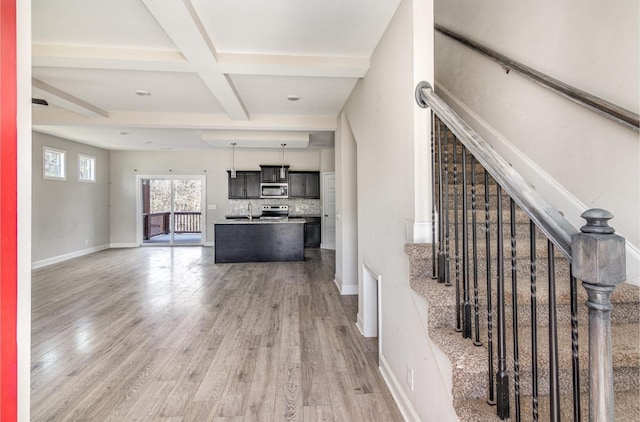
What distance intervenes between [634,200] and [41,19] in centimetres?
425

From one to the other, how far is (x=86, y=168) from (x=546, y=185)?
967 cm

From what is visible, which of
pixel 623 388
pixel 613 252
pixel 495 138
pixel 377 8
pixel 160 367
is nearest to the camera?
pixel 613 252

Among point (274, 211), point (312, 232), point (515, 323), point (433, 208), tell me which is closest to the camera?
point (515, 323)

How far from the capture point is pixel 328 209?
8828 millimetres

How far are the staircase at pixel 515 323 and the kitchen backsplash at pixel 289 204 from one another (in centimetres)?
741

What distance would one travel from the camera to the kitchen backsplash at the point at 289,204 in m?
9.12

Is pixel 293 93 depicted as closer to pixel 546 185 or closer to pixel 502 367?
pixel 546 185

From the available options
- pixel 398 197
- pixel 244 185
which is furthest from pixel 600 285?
pixel 244 185

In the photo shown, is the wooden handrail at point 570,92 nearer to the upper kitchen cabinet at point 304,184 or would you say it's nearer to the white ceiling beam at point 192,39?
the white ceiling beam at point 192,39

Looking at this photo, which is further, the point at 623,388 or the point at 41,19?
the point at 41,19

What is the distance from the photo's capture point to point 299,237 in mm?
6973

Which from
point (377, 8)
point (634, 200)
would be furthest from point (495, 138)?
point (377, 8)

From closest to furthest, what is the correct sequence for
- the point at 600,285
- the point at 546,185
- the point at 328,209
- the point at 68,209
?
the point at 600,285
the point at 546,185
the point at 68,209
the point at 328,209

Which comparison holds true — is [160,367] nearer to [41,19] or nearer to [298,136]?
[41,19]
